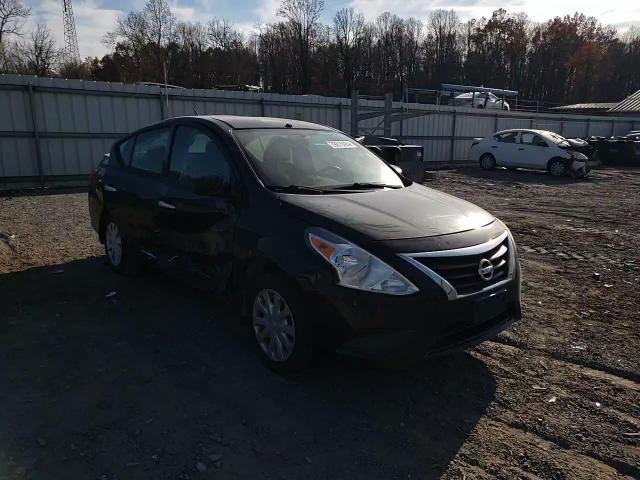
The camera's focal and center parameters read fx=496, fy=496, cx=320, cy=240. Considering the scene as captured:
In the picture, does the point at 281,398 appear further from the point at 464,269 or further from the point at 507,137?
the point at 507,137

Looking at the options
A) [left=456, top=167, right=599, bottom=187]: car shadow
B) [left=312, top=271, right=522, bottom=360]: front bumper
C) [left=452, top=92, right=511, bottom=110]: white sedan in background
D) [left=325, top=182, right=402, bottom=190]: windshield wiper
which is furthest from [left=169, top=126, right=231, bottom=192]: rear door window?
[left=452, top=92, right=511, bottom=110]: white sedan in background

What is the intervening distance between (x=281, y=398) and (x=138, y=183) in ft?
9.17

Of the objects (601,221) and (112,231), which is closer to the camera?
(112,231)

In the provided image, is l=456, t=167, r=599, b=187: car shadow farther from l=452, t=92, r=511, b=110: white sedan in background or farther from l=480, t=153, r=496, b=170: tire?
l=452, t=92, r=511, b=110: white sedan in background

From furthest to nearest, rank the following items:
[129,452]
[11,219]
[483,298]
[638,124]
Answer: [638,124]
[11,219]
[483,298]
[129,452]

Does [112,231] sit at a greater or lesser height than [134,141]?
lesser

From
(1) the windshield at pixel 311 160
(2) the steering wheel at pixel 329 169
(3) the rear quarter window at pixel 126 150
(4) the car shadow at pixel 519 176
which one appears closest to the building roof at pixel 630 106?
(4) the car shadow at pixel 519 176

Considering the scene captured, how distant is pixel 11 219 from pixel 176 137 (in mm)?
6238

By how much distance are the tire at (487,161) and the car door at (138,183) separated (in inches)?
685

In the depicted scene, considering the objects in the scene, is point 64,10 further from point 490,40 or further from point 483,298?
point 483,298

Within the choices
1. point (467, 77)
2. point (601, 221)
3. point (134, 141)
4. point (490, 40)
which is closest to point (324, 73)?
point (467, 77)

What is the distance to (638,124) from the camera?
34594 millimetres

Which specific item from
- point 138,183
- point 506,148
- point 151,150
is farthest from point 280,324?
point 506,148

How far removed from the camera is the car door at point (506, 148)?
19.2m
